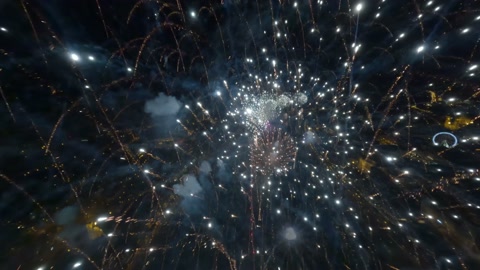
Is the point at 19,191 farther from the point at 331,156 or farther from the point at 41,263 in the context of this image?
the point at 331,156

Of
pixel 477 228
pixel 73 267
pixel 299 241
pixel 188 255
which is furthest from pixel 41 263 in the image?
pixel 477 228

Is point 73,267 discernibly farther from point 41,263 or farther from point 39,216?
point 39,216

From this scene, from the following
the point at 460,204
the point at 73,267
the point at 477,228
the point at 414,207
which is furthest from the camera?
the point at 73,267

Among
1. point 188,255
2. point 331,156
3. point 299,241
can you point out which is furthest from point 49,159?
point 331,156

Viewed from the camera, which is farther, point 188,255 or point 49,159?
point 188,255

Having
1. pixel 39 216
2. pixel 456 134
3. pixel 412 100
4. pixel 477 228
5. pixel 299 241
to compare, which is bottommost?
pixel 477 228

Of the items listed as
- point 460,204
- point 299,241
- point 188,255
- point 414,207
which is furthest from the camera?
point 188,255

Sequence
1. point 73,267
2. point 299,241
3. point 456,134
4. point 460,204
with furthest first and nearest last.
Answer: point 299,241 → point 73,267 → point 456,134 → point 460,204

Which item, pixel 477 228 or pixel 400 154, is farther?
pixel 400 154

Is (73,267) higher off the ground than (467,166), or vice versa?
(467,166)
